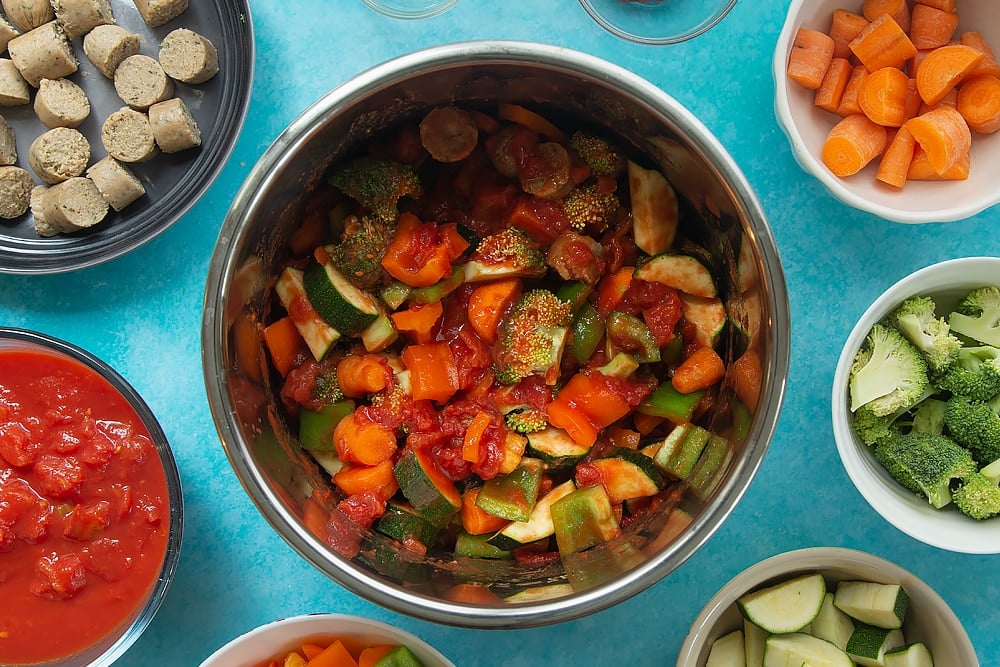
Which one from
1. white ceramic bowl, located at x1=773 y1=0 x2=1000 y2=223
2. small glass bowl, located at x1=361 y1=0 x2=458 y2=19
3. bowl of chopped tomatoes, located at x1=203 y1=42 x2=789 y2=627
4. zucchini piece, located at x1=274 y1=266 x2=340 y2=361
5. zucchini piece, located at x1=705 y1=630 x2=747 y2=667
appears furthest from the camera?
small glass bowl, located at x1=361 y1=0 x2=458 y2=19

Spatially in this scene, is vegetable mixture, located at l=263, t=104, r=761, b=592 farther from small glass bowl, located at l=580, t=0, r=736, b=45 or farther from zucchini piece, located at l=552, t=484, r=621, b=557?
small glass bowl, located at l=580, t=0, r=736, b=45

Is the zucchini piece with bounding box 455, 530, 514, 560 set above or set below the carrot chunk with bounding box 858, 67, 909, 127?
below

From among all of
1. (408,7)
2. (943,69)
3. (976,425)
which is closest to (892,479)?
(976,425)

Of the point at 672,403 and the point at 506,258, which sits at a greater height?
the point at 506,258

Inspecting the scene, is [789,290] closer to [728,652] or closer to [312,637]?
[728,652]

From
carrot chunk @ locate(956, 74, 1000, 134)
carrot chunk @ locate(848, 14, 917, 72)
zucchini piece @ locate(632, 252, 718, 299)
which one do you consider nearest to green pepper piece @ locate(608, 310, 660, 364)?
zucchini piece @ locate(632, 252, 718, 299)

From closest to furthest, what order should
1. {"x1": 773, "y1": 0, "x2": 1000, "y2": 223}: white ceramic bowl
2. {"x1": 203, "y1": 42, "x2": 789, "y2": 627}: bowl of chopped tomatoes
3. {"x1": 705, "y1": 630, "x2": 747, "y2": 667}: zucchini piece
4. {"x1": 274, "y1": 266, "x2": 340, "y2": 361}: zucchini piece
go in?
{"x1": 203, "y1": 42, "x2": 789, "y2": 627}: bowl of chopped tomatoes
{"x1": 274, "y1": 266, "x2": 340, "y2": 361}: zucchini piece
{"x1": 773, "y1": 0, "x2": 1000, "y2": 223}: white ceramic bowl
{"x1": 705, "y1": 630, "x2": 747, "y2": 667}: zucchini piece

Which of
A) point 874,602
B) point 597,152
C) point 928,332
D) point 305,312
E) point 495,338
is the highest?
point 597,152
